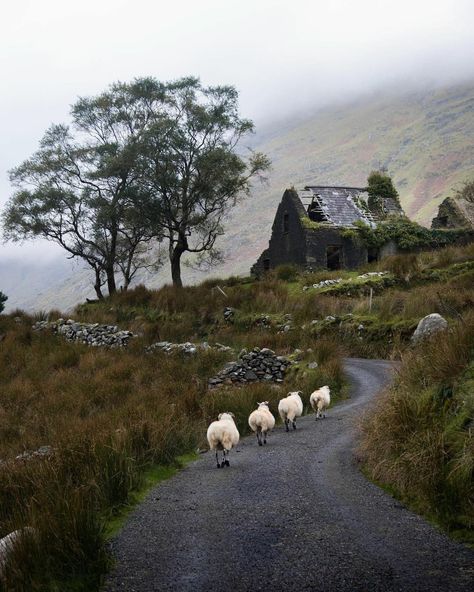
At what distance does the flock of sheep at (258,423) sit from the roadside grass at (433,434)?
73.8 inches

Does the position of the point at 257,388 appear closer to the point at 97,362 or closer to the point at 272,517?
the point at 272,517

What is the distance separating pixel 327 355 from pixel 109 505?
10.4 m

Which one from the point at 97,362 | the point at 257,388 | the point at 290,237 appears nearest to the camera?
the point at 257,388

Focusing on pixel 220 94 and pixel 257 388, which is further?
pixel 220 94

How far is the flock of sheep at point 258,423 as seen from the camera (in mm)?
8281

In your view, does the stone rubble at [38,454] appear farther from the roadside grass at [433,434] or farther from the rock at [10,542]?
the roadside grass at [433,434]

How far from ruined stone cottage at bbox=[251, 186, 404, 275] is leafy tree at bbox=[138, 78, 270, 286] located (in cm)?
415

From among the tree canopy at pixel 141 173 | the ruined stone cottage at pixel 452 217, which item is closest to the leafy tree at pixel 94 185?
the tree canopy at pixel 141 173

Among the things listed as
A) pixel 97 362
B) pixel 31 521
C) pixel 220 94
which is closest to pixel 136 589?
pixel 31 521

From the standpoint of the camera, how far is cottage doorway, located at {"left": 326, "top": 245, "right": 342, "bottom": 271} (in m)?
39.3

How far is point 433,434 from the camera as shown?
632 cm

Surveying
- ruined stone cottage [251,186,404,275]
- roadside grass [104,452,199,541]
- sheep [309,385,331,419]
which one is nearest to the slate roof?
ruined stone cottage [251,186,404,275]

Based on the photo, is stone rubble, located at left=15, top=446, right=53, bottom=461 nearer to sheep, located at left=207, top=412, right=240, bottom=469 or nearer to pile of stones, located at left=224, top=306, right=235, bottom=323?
sheep, located at left=207, top=412, right=240, bottom=469

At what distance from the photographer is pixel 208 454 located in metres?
9.71
